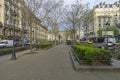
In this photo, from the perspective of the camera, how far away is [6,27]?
73.4 m

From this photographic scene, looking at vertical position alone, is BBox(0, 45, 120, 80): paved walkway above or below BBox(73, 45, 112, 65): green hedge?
below

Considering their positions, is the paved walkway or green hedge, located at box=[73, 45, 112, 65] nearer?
the paved walkway

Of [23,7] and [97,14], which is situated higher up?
[97,14]

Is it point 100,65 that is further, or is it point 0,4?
point 0,4

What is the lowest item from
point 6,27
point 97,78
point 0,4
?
point 97,78

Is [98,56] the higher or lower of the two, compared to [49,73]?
higher

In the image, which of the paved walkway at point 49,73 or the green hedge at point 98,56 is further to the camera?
the green hedge at point 98,56

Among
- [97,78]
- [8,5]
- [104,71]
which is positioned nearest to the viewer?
[97,78]

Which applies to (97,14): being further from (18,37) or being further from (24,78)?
(24,78)

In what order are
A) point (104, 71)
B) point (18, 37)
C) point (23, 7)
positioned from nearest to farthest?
point (104, 71) < point (23, 7) < point (18, 37)

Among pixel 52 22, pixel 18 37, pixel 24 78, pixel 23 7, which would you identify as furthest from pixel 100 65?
pixel 18 37

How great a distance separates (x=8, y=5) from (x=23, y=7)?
136 feet

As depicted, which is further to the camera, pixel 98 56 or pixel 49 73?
pixel 98 56

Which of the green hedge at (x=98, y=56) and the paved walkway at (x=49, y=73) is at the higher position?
the green hedge at (x=98, y=56)
